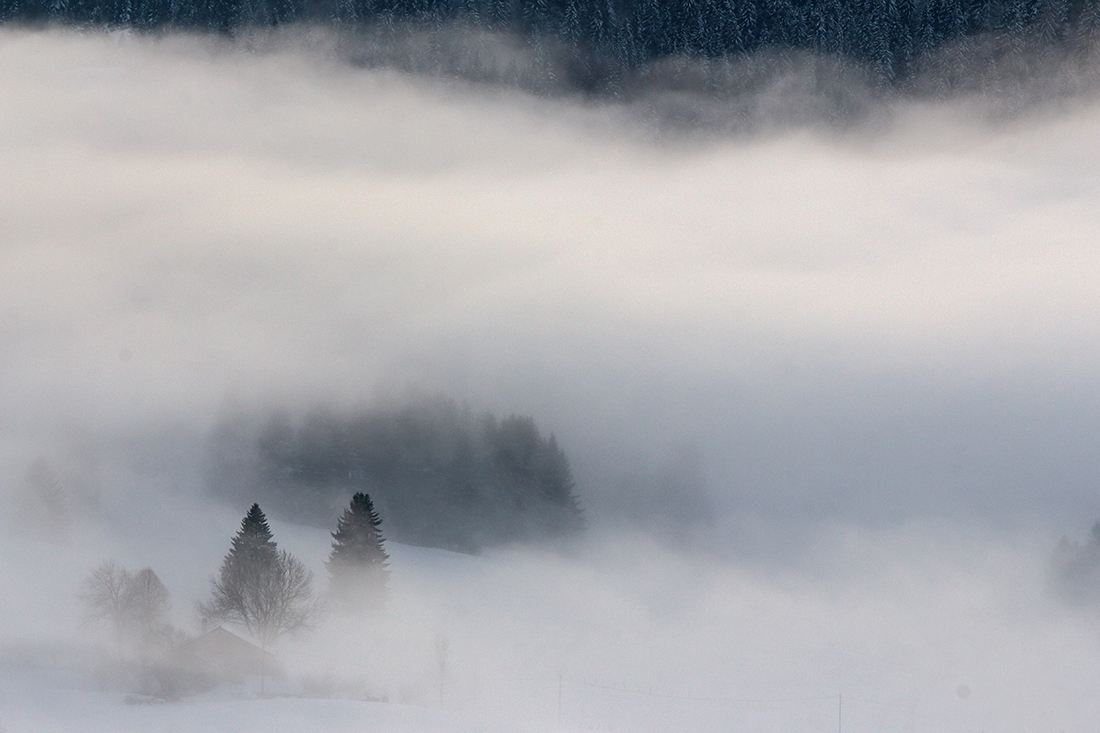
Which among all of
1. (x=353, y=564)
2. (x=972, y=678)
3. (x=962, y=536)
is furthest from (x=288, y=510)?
(x=962, y=536)

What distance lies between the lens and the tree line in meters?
118

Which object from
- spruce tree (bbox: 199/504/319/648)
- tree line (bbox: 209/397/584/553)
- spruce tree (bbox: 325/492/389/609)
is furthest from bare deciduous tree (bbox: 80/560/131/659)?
tree line (bbox: 209/397/584/553)

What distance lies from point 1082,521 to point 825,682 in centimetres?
8629

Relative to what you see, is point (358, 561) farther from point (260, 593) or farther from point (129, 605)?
point (129, 605)

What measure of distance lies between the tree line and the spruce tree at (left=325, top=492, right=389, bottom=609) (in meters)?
30.3

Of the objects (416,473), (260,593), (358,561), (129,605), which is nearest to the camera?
(260,593)

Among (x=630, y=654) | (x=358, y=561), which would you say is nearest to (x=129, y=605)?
(x=358, y=561)

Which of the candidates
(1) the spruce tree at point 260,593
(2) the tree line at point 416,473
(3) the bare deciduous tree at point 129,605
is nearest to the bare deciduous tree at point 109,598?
(3) the bare deciduous tree at point 129,605

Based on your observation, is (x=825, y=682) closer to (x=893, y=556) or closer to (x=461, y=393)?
(x=893, y=556)

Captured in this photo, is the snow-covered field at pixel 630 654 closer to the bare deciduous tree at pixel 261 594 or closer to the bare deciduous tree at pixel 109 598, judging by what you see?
the bare deciduous tree at pixel 109 598

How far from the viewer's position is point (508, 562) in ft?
371

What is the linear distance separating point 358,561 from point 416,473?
41550 millimetres

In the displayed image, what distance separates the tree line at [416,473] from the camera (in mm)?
117938

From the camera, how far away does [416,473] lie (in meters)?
125
